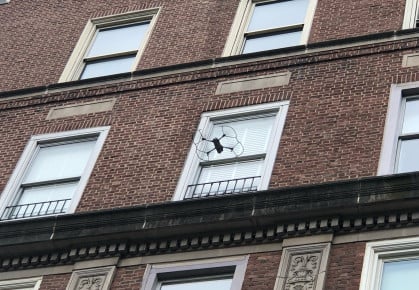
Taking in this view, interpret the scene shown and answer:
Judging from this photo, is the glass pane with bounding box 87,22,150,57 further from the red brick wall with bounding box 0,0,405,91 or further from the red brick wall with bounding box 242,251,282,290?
the red brick wall with bounding box 242,251,282,290

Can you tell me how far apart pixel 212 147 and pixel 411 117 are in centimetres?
370

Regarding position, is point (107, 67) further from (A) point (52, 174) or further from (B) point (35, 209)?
(B) point (35, 209)

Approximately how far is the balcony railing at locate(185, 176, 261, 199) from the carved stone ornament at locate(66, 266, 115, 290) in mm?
2159

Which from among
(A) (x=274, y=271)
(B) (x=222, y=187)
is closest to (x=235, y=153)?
(B) (x=222, y=187)

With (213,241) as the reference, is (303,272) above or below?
below

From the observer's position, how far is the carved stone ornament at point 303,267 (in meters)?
16.4

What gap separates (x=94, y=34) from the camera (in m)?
25.0

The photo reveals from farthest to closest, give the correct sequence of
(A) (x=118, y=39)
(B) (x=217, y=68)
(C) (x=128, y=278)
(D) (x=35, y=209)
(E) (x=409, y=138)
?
1. (A) (x=118, y=39)
2. (B) (x=217, y=68)
3. (D) (x=35, y=209)
4. (E) (x=409, y=138)
5. (C) (x=128, y=278)

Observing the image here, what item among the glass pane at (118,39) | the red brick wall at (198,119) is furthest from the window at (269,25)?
the glass pane at (118,39)

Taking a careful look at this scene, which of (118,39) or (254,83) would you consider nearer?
(254,83)

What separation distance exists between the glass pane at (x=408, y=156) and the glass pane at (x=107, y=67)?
23.7 ft

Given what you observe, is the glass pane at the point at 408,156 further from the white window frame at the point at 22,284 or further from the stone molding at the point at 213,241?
the white window frame at the point at 22,284

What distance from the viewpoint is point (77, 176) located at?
20.7m

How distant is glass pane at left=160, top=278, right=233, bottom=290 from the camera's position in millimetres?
17266
